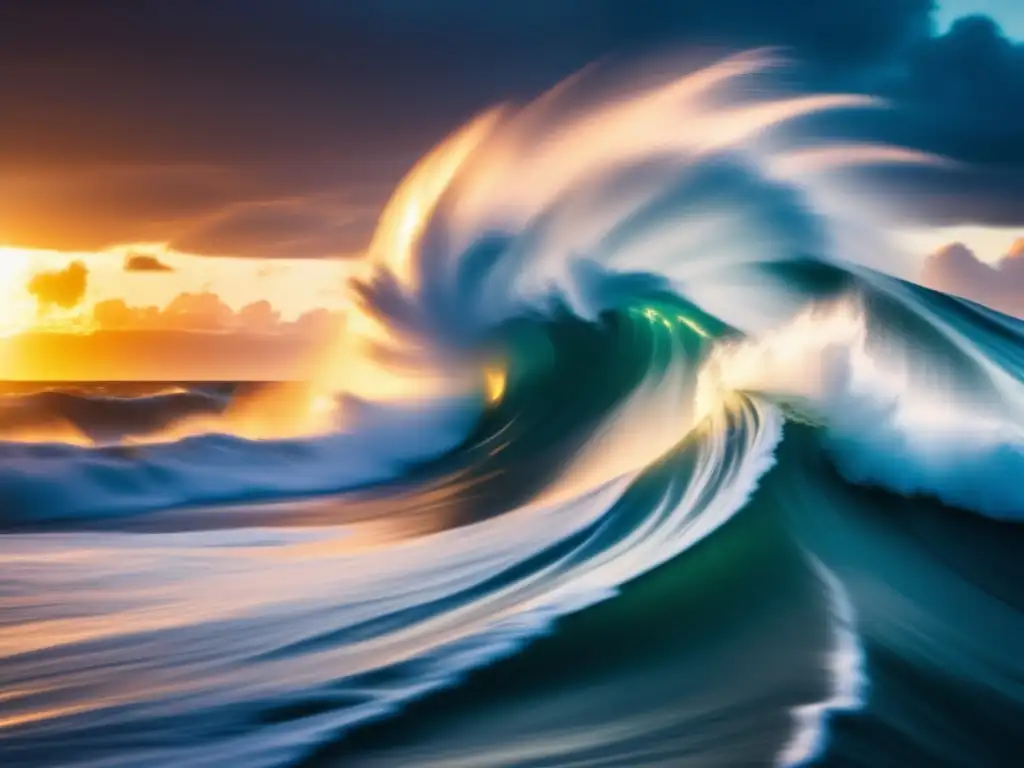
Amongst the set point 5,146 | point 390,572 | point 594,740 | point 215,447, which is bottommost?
point 594,740

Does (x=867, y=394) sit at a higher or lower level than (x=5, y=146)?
lower

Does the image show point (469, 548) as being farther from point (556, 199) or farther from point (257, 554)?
point (556, 199)

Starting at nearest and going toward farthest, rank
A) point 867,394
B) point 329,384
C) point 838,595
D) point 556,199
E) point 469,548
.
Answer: point 838,595, point 469,548, point 867,394, point 556,199, point 329,384

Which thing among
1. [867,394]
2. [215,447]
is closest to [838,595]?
[867,394]

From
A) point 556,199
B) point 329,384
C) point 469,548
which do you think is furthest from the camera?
point 329,384

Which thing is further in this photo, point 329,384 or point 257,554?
point 329,384

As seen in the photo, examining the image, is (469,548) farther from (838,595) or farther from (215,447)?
(215,447)

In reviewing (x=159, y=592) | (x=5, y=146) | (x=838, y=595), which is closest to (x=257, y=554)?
(x=159, y=592)
